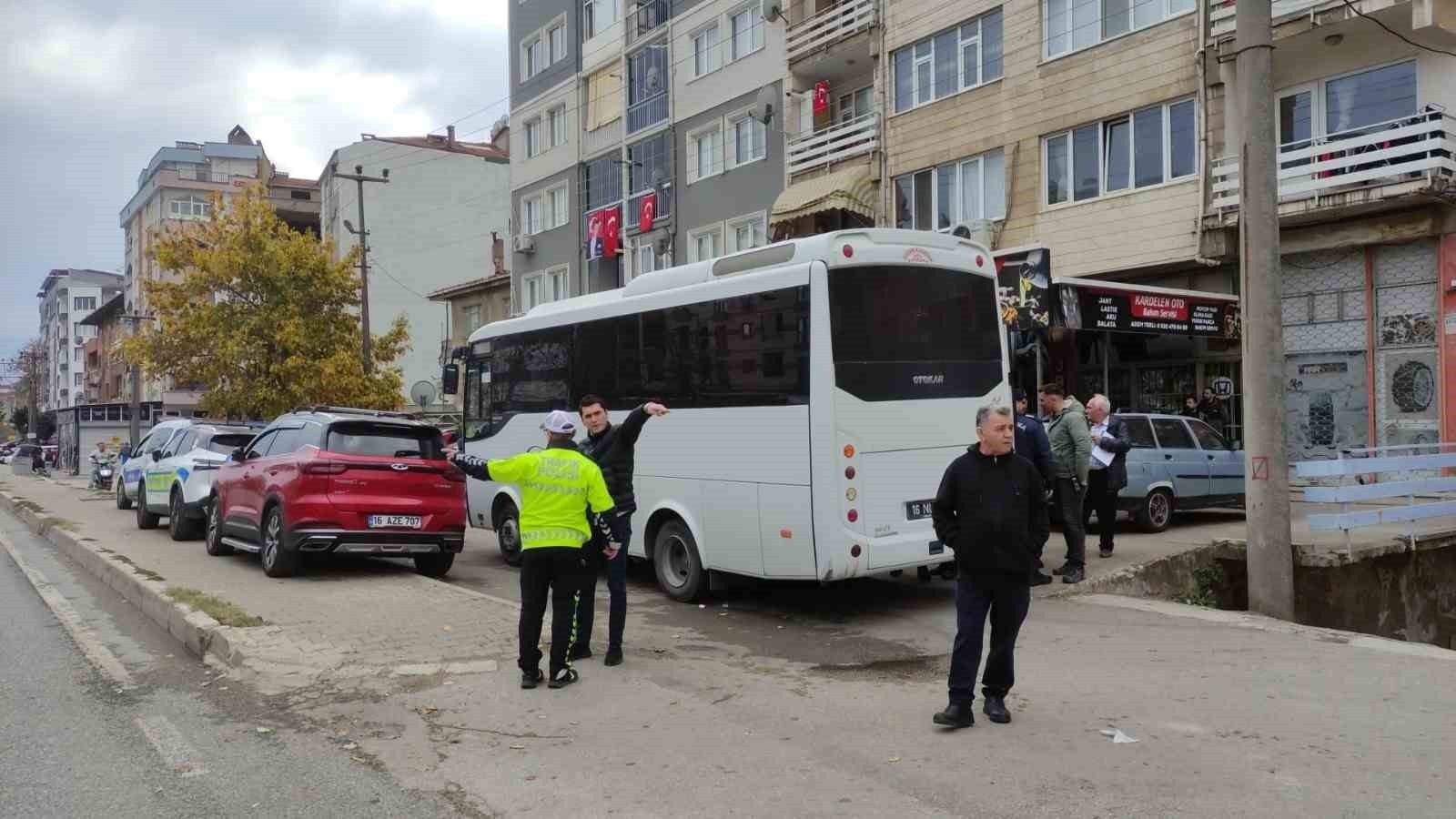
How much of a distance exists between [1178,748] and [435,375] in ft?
168

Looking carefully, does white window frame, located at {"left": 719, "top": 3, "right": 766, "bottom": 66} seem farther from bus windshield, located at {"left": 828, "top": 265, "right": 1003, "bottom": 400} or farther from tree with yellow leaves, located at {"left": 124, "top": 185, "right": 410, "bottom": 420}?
bus windshield, located at {"left": 828, "top": 265, "right": 1003, "bottom": 400}

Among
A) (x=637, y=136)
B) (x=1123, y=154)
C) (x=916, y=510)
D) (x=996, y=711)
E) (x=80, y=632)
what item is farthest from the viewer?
(x=637, y=136)

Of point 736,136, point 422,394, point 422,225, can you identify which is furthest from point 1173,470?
point 422,225

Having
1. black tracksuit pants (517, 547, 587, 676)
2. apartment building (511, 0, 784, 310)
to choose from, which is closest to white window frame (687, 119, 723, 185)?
apartment building (511, 0, 784, 310)

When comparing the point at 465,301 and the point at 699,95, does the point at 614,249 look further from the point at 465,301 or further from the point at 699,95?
the point at 465,301

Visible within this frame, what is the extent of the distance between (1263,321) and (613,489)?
604 cm

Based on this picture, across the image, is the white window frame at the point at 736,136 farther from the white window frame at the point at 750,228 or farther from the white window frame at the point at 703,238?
the white window frame at the point at 703,238

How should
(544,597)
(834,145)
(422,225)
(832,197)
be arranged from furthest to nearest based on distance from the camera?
(422,225) → (834,145) → (832,197) → (544,597)

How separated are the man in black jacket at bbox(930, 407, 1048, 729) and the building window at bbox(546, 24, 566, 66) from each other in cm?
3336

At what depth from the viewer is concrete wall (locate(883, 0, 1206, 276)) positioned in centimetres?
1891

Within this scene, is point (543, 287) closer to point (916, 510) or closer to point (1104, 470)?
point (1104, 470)

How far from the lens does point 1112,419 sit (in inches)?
557

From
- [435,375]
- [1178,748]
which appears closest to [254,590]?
[1178,748]

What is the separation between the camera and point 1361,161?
16.2 metres
